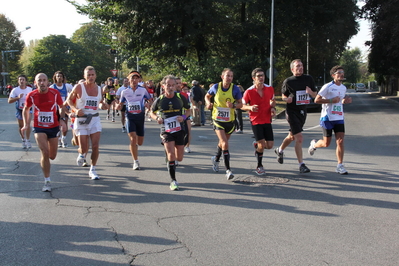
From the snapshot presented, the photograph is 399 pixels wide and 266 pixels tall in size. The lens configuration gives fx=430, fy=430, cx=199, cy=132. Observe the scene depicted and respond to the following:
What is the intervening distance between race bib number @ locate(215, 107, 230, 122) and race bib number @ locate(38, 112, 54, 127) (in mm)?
2858

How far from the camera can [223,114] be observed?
→ 775cm

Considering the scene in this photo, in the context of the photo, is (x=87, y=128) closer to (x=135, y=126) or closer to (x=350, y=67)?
(x=135, y=126)

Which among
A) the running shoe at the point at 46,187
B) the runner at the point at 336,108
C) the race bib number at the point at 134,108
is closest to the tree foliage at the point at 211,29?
the race bib number at the point at 134,108

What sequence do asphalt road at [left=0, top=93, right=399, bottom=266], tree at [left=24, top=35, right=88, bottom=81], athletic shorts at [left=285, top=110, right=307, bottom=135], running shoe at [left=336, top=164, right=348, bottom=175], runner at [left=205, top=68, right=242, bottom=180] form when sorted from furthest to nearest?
tree at [left=24, top=35, right=88, bottom=81] < athletic shorts at [left=285, top=110, right=307, bottom=135] < running shoe at [left=336, top=164, right=348, bottom=175] < runner at [left=205, top=68, right=242, bottom=180] < asphalt road at [left=0, top=93, right=399, bottom=266]

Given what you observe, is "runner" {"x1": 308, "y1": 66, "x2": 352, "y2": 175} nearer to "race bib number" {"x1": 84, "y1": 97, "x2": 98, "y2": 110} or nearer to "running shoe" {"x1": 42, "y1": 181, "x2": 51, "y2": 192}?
"race bib number" {"x1": 84, "y1": 97, "x2": 98, "y2": 110}

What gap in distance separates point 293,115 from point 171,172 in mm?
2654

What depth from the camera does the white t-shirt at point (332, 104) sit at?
795 centimetres

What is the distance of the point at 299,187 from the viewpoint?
22.8 ft

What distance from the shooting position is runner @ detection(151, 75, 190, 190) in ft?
22.8

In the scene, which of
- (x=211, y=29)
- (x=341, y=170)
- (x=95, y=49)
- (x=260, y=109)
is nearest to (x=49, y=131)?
(x=260, y=109)

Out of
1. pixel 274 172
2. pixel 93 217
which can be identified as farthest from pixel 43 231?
pixel 274 172

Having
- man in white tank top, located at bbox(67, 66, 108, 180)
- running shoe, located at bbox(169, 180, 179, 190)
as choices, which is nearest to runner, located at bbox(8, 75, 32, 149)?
man in white tank top, located at bbox(67, 66, 108, 180)

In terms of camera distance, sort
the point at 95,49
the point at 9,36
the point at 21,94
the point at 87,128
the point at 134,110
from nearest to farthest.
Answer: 1. the point at 87,128
2. the point at 134,110
3. the point at 21,94
4. the point at 9,36
5. the point at 95,49

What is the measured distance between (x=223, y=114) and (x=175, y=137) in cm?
112
